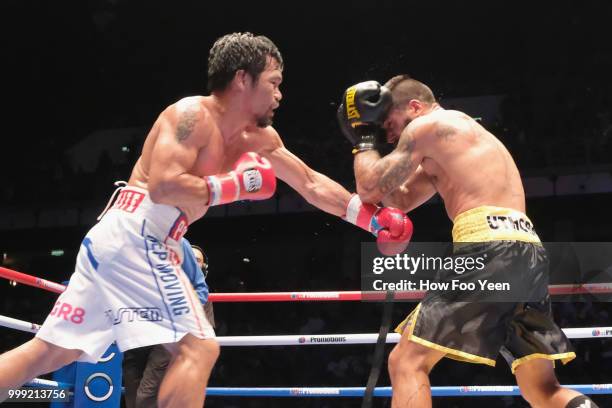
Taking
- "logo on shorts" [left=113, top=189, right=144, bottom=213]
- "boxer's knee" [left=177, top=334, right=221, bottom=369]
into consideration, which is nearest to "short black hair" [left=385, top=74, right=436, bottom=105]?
"logo on shorts" [left=113, top=189, right=144, bottom=213]

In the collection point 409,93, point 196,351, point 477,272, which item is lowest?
point 196,351

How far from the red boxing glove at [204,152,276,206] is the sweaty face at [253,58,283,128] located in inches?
6.4

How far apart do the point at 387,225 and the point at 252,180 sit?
2.03 feet

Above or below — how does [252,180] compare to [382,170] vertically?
below

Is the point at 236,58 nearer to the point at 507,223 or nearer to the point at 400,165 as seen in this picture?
the point at 400,165

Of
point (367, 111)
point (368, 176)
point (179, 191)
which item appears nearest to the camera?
point (179, 191)

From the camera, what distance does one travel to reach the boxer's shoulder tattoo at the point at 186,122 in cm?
204

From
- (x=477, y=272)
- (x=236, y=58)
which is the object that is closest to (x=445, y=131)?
(x=477, y=272)

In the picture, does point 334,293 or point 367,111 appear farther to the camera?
point 334,293

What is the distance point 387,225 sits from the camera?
2.50 m

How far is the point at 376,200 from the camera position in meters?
2.51

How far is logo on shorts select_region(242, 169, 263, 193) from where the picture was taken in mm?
2088

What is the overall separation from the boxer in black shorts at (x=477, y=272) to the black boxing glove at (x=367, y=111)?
0.02 meters

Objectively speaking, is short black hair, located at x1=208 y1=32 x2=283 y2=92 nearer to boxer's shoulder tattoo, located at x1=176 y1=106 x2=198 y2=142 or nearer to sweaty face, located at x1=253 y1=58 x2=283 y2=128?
sweaty face, located at x1=253 y1=58 x2=283 y2=128
